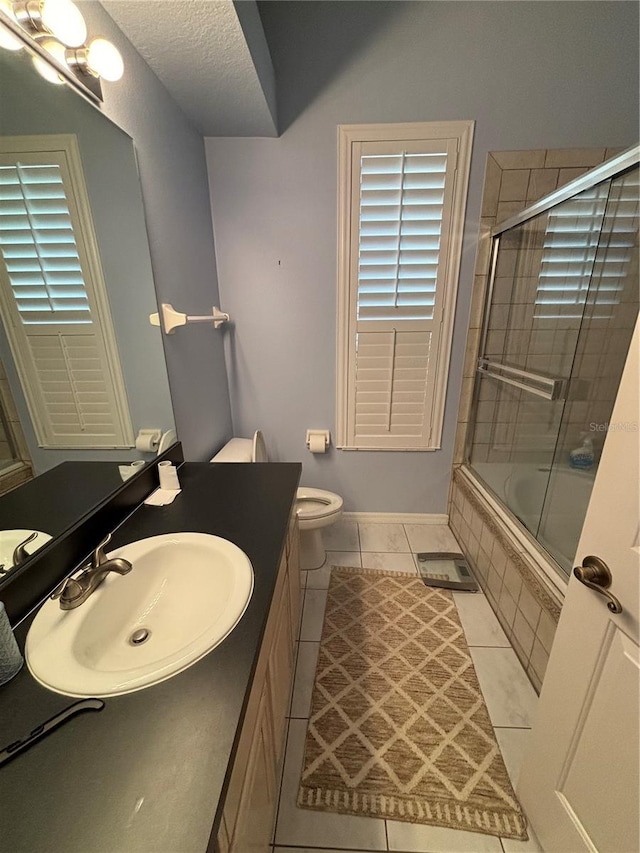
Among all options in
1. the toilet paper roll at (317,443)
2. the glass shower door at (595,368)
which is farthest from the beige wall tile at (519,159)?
the toilet paper roll at (317,443)

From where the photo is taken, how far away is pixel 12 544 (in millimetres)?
742

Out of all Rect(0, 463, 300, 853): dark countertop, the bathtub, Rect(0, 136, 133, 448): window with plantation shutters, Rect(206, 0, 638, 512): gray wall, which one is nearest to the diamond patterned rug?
the bathtub

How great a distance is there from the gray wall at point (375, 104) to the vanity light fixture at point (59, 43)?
1.00 meters

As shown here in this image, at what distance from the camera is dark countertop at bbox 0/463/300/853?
423 mm

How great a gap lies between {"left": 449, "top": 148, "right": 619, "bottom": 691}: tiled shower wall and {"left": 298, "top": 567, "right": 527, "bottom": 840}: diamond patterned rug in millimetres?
280

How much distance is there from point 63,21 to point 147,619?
1.42 meters

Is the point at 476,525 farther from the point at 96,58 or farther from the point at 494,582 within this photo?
the point at 96,58

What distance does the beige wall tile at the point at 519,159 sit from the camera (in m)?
1.74

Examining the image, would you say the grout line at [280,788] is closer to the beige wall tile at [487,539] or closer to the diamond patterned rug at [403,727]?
the diamond patterned rug at [403,727]

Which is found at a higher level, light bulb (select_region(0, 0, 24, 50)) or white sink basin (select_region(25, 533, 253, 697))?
light bulb (select_region(0, 0, 24, 50))

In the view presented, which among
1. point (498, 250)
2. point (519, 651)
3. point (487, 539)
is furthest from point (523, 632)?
point (498, 250)

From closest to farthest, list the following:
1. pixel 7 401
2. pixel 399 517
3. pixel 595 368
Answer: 1. pixel 7 401
2. pixel 595 368
3. pixel 399 517

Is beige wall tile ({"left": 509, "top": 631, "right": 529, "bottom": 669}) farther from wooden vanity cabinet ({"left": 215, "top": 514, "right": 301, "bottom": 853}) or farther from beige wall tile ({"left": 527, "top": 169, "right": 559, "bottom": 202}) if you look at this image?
beige wall tile ({"left": 527, "top": 169, "right": 559, "bottom": 202})

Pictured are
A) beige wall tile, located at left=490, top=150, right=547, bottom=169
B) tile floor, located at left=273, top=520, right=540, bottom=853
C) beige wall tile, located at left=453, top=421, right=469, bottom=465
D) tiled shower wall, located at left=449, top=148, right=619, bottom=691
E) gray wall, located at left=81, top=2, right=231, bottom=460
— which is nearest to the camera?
tile floor, located at left=273, top=520, right=540, bottom=853
